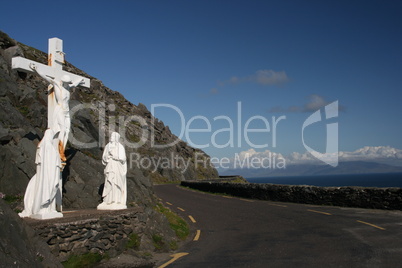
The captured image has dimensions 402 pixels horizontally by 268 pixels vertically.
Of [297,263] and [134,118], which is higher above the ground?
[134,118]

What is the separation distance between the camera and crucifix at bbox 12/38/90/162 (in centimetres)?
992

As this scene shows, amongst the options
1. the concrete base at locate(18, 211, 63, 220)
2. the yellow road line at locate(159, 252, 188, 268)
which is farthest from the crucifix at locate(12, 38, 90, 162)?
the yellow road line at locate(159, 252, 188, 268)

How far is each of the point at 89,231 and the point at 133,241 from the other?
1687 millimetres

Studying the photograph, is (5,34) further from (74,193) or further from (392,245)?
(392,245)

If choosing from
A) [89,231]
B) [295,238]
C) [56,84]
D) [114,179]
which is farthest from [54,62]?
[295,238]

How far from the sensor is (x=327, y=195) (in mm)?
19516

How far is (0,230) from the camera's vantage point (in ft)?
20.2

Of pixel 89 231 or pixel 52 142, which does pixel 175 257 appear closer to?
pixel 89 231

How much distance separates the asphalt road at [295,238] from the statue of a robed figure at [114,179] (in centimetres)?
257

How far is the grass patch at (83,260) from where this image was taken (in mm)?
7929

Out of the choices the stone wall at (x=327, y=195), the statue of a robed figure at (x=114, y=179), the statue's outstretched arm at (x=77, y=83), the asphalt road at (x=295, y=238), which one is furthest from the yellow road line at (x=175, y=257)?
the stone wall at (x=327, y=195)

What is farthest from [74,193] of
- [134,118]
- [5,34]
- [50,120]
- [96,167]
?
[134,118]

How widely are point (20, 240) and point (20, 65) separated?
5.24m

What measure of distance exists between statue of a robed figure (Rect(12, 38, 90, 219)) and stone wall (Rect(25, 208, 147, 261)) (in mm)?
524
